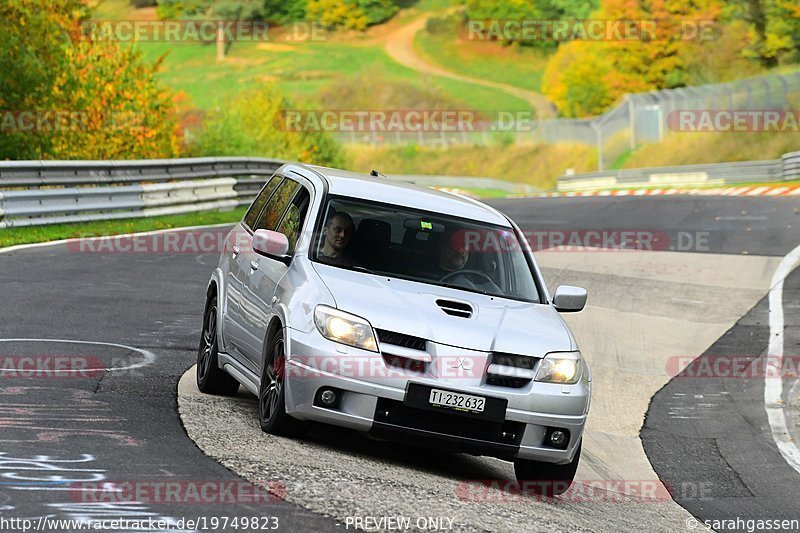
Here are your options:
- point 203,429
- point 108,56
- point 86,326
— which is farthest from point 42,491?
point 108,56

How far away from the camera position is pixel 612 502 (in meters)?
8.71

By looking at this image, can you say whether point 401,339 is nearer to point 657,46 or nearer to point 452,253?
point 452,253

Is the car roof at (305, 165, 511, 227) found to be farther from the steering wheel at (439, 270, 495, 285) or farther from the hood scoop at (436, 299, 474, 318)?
the hood scoop at (436, 299, 474, 318)

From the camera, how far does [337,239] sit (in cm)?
894

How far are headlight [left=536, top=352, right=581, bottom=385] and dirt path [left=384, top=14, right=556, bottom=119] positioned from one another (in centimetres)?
11056

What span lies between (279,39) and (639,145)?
330 ft

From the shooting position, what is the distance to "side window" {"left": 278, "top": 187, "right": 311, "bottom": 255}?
914 centimetres

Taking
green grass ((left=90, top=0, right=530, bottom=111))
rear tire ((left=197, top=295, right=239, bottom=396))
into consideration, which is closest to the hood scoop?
rear tire ((left=197, top=295, right=239, bottom=396))

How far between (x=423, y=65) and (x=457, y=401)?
140962 millimetres

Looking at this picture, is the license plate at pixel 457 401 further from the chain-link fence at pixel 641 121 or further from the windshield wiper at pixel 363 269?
the chain-link fence at pixel 641 121

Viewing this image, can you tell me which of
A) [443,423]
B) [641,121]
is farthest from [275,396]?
[641,121]

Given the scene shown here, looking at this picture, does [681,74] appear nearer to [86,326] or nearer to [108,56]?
[108,56]

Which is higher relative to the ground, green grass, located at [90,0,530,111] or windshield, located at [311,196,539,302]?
windshield, located at [311,196,539,302]

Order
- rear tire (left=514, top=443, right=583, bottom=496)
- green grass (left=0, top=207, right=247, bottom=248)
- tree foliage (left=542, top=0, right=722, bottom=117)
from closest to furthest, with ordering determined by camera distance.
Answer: rear tire (left=514, top=443, right=583, bottom=496) → green grass (left=0, top=207, right=247, bottom=248) → tree foliage (left=542, top=0, right=722, bottom=117)
